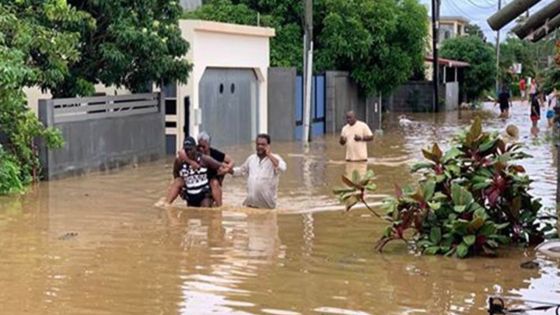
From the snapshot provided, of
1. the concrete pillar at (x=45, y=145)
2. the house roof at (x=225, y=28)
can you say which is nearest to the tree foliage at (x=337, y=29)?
the house roof at (x=225, y=28)

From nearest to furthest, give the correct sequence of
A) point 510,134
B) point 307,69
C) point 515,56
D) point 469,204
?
point 469,204, point 510,134, point 307,69, point 515,56

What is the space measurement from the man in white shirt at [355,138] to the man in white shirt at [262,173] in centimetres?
703

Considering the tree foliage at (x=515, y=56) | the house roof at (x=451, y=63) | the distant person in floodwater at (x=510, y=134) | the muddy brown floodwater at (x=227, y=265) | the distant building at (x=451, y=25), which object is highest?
the distant building at (x=451, y=25)

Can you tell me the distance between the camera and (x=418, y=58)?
1380 inches

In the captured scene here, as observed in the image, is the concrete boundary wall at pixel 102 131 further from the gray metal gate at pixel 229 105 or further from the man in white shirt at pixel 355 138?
the man in white shirt at pixel 355 138

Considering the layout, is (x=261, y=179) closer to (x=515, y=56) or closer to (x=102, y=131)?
(x=102, y=131)

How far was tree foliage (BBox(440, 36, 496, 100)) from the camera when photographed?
5725 cm

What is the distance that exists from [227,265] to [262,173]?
3.69 metres

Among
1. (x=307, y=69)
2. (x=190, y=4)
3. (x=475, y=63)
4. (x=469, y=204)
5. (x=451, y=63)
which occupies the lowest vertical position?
(x=469, y=204)

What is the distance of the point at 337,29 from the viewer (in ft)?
104

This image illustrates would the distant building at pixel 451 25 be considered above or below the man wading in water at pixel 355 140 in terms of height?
above

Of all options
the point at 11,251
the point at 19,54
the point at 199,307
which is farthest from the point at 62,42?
the point at 199,307

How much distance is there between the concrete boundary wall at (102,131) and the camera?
18.0 m

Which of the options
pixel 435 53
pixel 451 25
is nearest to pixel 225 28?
pixel 435 53
